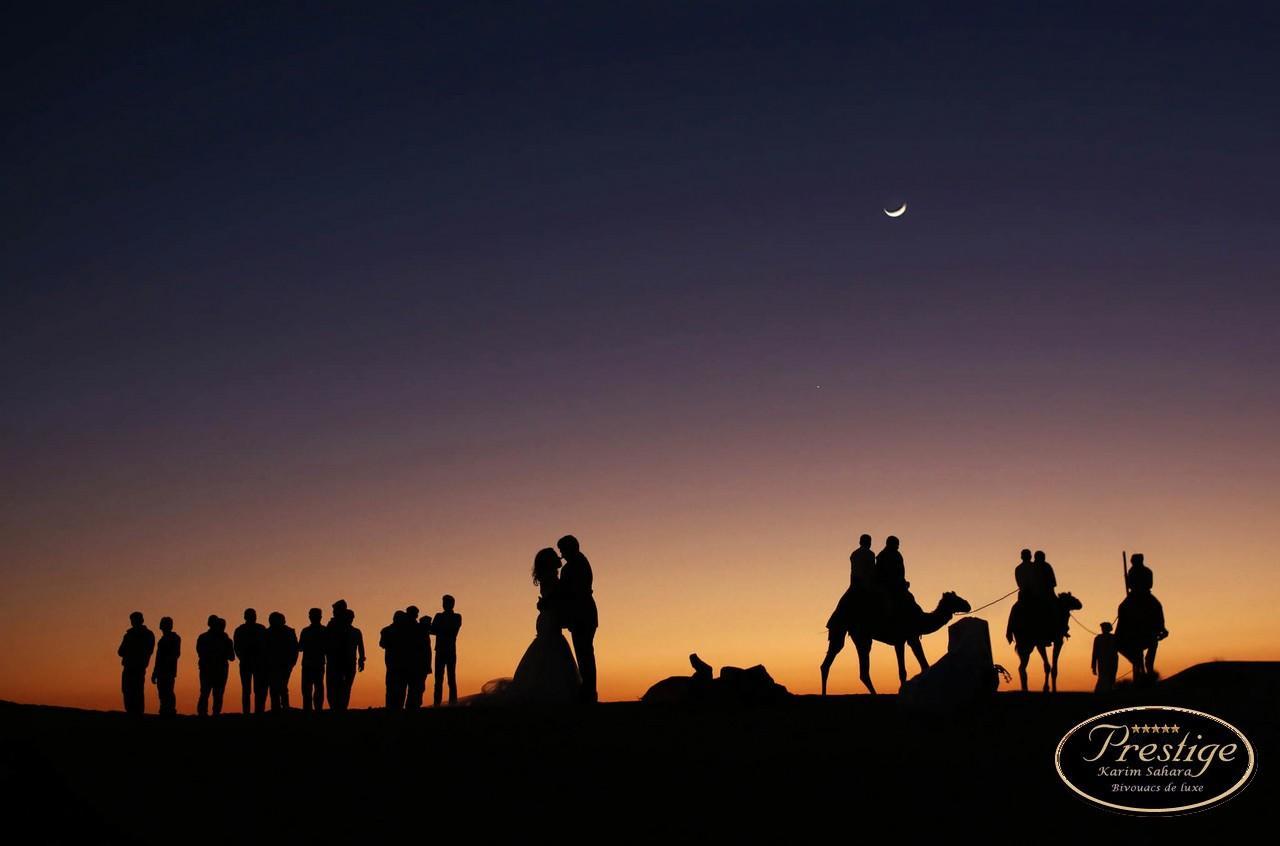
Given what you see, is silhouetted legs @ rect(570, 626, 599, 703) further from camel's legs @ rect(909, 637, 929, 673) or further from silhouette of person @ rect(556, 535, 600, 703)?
camel's legs @ rect(909, 637, 929, 673)

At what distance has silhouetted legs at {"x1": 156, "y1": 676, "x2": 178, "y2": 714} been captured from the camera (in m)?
22.2

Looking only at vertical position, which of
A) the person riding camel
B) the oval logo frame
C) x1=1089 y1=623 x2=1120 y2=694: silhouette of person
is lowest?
the oval logo frame

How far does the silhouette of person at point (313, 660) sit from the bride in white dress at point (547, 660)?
214 inches

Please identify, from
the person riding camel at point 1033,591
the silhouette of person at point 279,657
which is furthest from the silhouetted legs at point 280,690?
the person riding camel at point 1033,591

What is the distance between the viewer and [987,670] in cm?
1578

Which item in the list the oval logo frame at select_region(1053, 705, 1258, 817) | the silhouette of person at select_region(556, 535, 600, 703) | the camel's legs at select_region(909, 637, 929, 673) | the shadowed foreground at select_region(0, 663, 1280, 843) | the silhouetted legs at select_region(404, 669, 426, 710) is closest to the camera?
the shadowed foreground at select_region(0, 663, 1280, 843)

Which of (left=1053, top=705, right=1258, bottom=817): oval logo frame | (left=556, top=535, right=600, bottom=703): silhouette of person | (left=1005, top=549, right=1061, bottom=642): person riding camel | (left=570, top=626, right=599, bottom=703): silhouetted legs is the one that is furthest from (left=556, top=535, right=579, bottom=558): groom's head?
(left=1005, top=549, right=1061, bottom=642): person riding camel

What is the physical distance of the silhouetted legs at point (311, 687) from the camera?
72.5 ft

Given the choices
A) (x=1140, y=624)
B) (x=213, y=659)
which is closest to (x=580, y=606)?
(x=213, y=659)

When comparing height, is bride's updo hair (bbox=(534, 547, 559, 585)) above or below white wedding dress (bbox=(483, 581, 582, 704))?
above

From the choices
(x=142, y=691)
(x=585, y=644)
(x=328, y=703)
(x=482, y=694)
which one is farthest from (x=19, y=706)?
(x=585, y=644)

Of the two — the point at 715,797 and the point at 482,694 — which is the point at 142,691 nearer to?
the point at 482,694

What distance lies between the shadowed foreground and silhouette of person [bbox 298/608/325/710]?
226 inches

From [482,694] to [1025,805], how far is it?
8.99m
